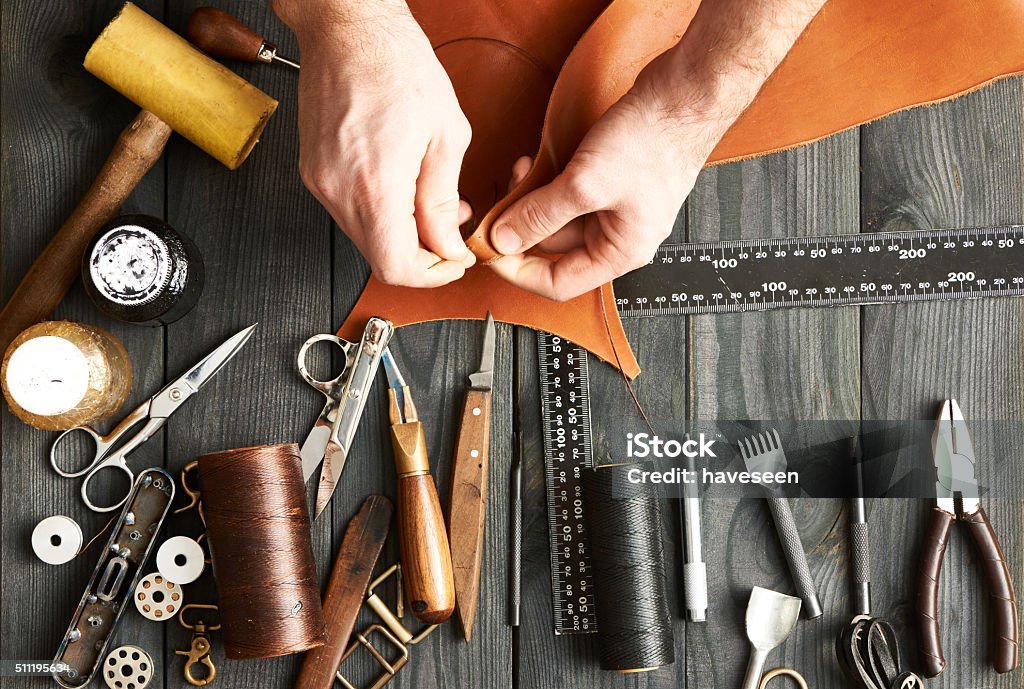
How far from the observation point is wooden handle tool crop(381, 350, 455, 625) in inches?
44.9

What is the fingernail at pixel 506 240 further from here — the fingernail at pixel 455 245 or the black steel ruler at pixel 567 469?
the black steel ruler at pixel 567 469

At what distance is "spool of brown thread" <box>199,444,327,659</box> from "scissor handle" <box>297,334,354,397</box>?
14cm

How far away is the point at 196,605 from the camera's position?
118 cm

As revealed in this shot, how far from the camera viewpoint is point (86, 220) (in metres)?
1.16

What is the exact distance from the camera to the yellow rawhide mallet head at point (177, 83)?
3.72ft

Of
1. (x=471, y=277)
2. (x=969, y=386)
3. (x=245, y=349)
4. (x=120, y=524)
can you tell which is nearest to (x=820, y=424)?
(x=969, y=386)

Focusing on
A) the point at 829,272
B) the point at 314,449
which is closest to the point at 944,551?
the point at 829,272

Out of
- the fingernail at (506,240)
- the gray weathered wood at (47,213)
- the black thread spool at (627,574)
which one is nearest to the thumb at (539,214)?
the fingernail at (506,240)

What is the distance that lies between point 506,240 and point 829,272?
20.9 inches

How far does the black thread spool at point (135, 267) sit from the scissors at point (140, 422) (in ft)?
0.38

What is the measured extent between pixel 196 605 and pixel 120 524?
16cm

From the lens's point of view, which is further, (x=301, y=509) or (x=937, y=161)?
(x=937, y=161)

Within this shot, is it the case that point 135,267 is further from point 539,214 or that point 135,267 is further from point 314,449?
point 539,214

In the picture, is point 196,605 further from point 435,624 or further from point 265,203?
point 265,203
